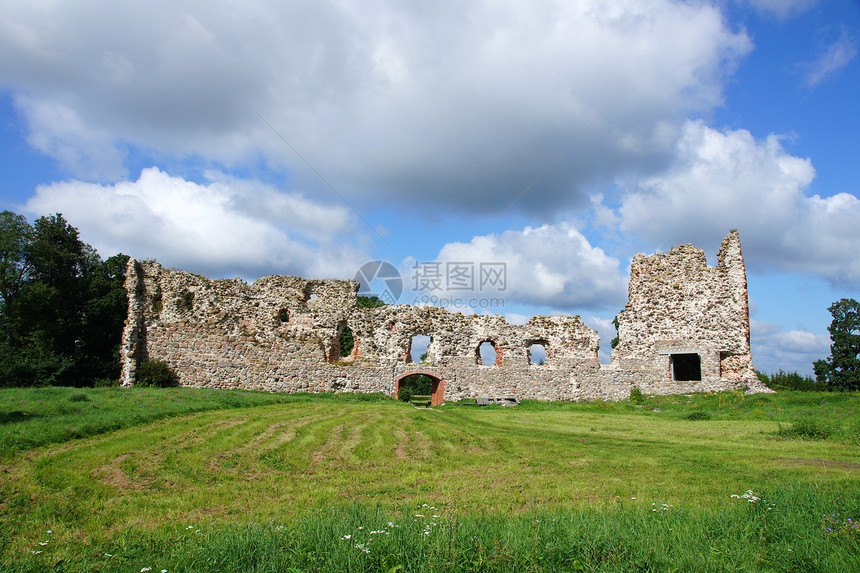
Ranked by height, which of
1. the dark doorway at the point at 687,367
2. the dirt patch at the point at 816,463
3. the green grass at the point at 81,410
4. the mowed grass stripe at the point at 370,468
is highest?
the dark doorway at the point at 687,367

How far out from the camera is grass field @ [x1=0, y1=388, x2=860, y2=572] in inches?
181

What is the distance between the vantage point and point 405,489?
806 cm

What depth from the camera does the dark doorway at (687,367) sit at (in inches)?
1168

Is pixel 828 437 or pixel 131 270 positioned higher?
pixel 131 270

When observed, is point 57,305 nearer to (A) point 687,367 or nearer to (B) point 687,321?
(B) point 687,321

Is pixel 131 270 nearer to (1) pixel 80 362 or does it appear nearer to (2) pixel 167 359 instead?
(2) pixel 167 359

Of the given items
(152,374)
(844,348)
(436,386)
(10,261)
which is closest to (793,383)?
(844,348)

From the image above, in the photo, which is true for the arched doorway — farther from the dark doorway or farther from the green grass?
the dark doorway

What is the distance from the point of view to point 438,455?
A: 1102 cm

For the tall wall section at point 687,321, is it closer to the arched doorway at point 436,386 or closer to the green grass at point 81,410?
the arched doorway at point 436,386

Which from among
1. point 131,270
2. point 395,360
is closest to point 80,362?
point 131,270

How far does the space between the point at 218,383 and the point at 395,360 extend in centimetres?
751

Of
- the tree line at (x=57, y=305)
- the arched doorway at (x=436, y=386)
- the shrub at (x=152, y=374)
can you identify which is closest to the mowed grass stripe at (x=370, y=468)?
the shrub at (x=152, y=374)

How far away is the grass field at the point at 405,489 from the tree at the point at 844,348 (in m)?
14.6
